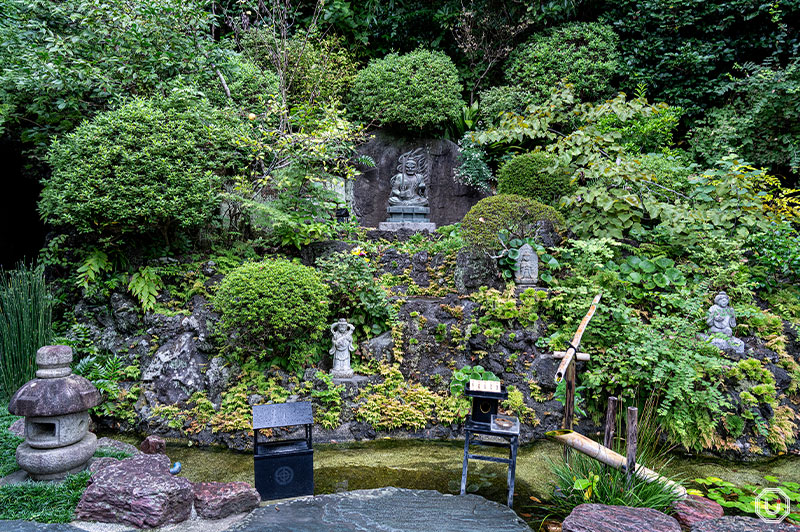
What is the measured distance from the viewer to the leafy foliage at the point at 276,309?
539 centimetres

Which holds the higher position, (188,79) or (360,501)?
(188,79)

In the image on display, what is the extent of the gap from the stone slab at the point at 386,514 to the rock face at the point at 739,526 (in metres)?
1.17

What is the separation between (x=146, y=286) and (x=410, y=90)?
6.85 meters

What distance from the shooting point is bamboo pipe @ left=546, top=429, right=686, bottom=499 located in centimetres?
348

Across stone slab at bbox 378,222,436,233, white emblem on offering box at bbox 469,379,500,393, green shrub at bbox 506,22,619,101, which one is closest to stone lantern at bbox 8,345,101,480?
white emblem on offering box at bbox 469,379,500,393

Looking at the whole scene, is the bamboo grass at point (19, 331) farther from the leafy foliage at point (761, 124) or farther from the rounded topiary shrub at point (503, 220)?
the leafy foliage at point (761, 124)

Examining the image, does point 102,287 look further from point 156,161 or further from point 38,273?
point 156,161

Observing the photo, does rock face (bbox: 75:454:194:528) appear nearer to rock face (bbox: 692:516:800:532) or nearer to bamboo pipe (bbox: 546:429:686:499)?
bamboo pipe (bbox: 546:429:686:499)

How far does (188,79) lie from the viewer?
24.3 ft

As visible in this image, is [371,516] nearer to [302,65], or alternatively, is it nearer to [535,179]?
[535,179]

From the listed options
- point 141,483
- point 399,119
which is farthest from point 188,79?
point 141,483

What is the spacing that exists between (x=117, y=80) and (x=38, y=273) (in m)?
3.35

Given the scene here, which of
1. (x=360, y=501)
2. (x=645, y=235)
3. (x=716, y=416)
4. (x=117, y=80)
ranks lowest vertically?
(x=360, y=501)

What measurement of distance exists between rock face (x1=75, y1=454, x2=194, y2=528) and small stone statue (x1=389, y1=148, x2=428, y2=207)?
717 cm
